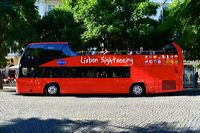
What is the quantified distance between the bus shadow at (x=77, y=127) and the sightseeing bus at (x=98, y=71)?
14002 mm

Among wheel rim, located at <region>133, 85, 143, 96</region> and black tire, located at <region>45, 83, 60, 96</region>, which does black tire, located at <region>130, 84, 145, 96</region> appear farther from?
black tire, located at <region>45, 83, 60, 96</region>

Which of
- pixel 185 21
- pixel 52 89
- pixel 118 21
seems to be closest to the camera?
pixel 185 21

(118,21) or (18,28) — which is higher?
(118,21)

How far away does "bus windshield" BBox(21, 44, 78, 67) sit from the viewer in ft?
91.5

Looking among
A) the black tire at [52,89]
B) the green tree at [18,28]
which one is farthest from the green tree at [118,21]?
the black tire at [52,89]

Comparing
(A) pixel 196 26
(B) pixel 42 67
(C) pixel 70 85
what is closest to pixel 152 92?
(C) pixel 70 85

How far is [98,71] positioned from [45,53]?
3683mm

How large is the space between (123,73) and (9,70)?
82.4ft

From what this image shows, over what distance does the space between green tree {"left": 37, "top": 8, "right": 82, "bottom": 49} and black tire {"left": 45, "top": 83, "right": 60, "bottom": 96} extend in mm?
8629

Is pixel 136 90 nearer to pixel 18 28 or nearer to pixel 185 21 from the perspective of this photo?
pixel 18 28

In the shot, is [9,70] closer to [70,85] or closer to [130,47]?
[130,47]

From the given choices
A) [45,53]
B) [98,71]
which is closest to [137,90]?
[98,71]

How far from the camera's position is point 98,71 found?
28031 millimetres

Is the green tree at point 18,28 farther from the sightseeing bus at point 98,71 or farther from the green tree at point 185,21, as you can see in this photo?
the green tree at point 185,21
